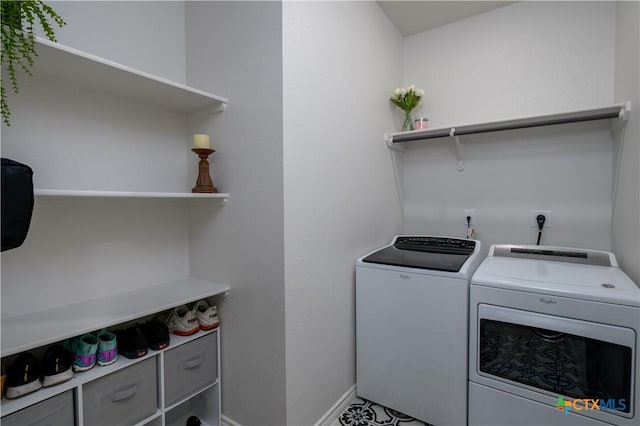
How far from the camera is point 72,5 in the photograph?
1.35 m

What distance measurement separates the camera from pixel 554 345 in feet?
4.53

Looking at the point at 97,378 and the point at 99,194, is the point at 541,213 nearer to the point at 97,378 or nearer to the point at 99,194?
the point at 99,194

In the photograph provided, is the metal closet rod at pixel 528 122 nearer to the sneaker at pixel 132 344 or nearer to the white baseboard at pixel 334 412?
the white baseboard at pixel 334 412

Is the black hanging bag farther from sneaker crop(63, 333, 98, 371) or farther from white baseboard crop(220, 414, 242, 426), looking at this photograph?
white baseboard crop(220, 414, 242, 426)

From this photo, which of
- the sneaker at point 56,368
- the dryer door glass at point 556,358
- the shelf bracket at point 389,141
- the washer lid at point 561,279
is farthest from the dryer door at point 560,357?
the sneaker at point 56,368

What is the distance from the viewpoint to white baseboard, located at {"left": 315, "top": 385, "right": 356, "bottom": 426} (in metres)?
1.67

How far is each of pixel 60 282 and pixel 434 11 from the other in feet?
9.17

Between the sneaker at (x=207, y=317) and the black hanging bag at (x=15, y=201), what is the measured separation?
856mm

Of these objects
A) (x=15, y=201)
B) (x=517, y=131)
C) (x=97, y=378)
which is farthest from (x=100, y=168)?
(x=517, y=131)

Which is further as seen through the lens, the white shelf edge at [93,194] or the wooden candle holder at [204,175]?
the wooden candle holder at [204,175]

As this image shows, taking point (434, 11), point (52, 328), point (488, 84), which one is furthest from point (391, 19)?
point (52, 328)

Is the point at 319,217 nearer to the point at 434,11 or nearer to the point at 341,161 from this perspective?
the point at 341,161

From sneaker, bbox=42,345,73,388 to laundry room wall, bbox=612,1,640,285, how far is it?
2.42m

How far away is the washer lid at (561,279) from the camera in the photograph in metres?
1.28
